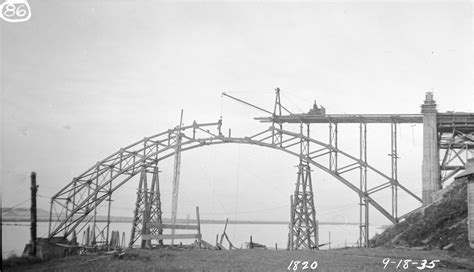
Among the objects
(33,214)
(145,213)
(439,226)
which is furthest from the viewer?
(145,213)

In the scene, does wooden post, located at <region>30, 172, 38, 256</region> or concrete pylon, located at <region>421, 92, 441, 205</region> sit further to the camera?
concrete pylon, located at <region>421, 92, 441, 205</region>

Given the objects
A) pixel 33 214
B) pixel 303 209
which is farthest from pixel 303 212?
pixel 33 214

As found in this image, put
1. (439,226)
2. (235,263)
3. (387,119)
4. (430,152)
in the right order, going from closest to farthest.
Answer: (235,263)
(439,226)
(387,119)
(430,152)

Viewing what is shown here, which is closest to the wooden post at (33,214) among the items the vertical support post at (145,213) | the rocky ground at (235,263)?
the rocky ground at (235,263)

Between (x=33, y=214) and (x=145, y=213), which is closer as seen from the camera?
(x=33, y=214)

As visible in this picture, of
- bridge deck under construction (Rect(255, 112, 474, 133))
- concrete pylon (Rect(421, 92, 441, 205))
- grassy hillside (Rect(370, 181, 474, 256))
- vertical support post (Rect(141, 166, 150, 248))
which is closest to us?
grassy hillside (Rect(370, 181, 474, 256))

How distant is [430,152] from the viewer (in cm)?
3102

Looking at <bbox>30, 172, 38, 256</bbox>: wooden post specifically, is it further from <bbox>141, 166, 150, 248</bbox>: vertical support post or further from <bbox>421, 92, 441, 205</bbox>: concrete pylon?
<bbox>421, 92, 441, 205</bbox>: concrete pylon

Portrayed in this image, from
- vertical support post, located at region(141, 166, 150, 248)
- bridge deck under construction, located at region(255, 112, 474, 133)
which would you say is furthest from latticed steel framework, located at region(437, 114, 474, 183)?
vertical support post, located at region(141, 166, 150, 248)

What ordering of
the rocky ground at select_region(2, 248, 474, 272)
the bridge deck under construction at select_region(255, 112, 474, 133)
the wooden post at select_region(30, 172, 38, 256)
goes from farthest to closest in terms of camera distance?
the bridge deck under construction at select_region(255, 112, 474, 133) → the wooden post at select_region(30, 172, 38, 256) → the rocky ground at select_region(2, 248, 474, 272)

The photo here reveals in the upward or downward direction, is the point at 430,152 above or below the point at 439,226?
above

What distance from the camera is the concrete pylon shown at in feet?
101

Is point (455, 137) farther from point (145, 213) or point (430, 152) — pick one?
point (145, 213)

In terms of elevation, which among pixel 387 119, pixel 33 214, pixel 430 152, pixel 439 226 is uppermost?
pixel 387 119
